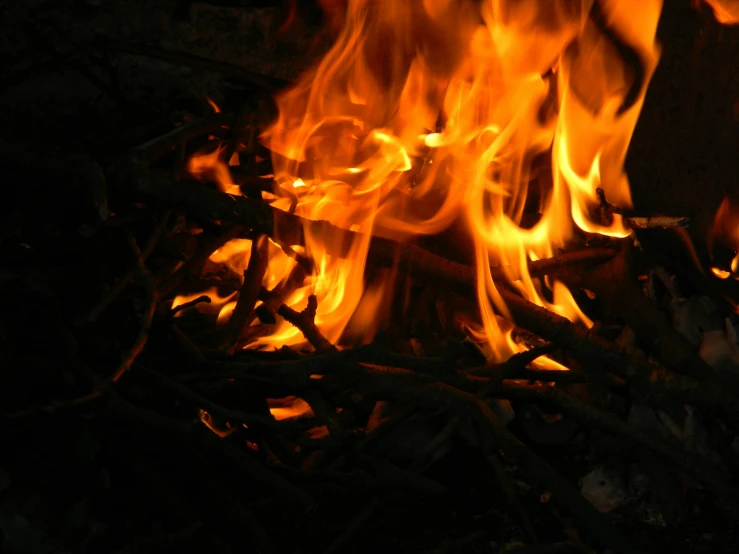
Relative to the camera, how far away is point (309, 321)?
2.46m

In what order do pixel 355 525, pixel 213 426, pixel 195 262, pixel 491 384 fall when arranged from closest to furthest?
pixel 355 525 → pixel 491 384 → pixel 213 426 → pixel 195 262

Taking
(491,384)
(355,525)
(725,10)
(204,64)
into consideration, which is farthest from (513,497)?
(204,64)

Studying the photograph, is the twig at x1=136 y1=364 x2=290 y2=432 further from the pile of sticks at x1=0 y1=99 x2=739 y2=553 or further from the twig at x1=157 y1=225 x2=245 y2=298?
the twig at x1=157 y1=225 x2=245 y2=298

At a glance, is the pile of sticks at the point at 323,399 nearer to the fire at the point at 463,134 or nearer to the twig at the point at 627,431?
the twig at the point at 627,431

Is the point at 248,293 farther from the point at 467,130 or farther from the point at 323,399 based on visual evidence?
the point at 467,130

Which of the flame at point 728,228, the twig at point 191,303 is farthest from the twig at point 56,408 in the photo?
the flame at point 728,228

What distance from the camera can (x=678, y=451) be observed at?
2104 millimetres

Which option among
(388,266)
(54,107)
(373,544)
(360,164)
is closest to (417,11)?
(360,164)

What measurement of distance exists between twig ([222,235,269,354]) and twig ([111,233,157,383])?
0.92ft

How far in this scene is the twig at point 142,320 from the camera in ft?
7.13

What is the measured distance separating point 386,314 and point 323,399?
58 centimetres

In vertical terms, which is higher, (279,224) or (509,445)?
(279,224)

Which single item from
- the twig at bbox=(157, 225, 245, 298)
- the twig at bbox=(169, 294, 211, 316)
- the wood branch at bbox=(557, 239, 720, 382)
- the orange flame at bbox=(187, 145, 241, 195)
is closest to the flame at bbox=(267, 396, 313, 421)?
the twig at bbox=(169, 294, 211, 316)

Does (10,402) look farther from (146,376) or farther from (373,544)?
(373,544)
